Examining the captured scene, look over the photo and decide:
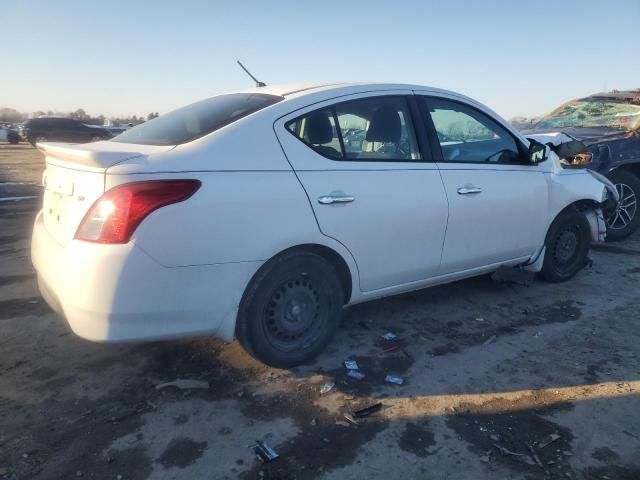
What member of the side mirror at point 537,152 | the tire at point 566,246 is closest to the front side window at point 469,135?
the side mirror at point 537,152

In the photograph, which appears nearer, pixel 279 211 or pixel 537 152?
pixel 279 211

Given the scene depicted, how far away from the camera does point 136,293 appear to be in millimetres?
2506

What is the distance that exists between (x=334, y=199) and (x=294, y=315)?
759mm

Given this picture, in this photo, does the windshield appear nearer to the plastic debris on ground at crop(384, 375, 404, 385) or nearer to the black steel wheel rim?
the plastic debris on ground at crop(384, 375, 404, 385)

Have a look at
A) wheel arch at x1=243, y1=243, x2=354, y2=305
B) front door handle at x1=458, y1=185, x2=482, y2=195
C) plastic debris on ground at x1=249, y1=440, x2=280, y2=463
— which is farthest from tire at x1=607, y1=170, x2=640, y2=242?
plastic debris on ground at x1=249, y1=440, x2=280, y2=463

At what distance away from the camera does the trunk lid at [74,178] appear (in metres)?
2.53

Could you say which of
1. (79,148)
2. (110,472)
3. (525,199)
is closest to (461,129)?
(525,199)

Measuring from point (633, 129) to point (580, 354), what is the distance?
4438mm

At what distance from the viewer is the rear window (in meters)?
2.96

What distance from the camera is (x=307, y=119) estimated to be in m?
3.08

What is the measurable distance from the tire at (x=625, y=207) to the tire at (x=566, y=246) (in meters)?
1.88

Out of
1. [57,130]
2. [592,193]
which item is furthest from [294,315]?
[57,130]

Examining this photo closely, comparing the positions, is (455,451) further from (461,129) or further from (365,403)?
(461,129)

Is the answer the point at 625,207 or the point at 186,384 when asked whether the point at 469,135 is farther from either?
the point at 625,207
